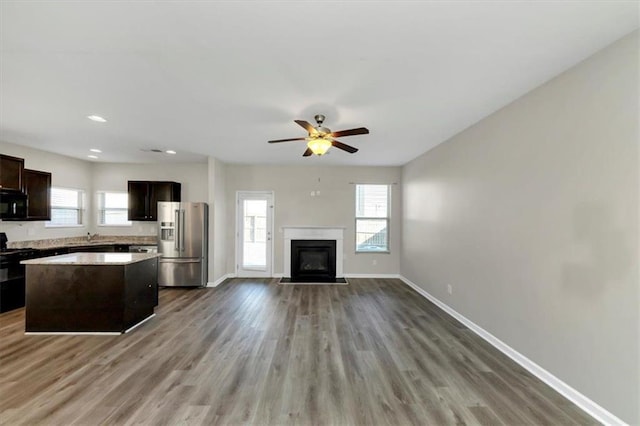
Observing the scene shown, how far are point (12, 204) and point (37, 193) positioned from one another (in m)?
0.44

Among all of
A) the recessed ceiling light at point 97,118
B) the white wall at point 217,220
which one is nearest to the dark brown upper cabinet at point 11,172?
the recessed ceiling light at point 97,118

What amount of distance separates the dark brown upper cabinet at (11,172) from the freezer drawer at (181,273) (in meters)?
2.51

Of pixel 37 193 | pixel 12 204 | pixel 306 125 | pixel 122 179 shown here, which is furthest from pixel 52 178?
pixel 306 125

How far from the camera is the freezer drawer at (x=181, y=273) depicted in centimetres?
535

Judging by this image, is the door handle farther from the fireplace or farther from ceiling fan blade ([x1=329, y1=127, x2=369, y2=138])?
ceiling fan blade ([x1=329, y1=127, x2=369, y2=138])

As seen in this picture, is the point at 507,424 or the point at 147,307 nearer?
the point at 507,424

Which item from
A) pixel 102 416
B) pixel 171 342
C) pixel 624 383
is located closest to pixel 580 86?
pixel 624 383

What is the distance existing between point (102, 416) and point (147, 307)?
192 cm

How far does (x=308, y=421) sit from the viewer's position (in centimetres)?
188

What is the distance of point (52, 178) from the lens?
17.3ft

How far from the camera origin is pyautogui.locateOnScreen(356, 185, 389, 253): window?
6.45 metres

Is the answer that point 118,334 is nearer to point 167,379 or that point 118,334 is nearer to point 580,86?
point 167,379

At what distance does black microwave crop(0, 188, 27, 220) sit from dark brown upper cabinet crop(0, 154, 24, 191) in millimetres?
95

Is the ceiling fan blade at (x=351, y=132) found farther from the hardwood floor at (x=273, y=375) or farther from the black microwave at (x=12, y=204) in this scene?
the black microwave at (x=12, y=204)
